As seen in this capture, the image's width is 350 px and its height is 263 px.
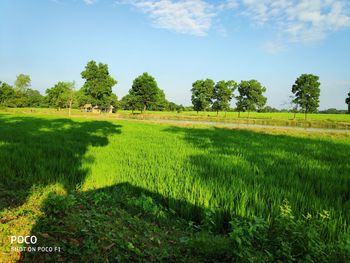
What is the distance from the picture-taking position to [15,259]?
2.53 m

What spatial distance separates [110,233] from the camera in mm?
3119

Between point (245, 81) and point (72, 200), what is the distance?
76.2 metres

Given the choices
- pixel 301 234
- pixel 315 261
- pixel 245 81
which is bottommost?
pixel 315 261

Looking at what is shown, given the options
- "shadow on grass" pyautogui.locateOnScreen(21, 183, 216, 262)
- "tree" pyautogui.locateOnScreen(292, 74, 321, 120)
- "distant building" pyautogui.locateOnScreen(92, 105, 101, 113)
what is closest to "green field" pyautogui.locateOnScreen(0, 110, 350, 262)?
"shadow on grass" pyautogui.locateOnScreen(21, 183, 216, 262)

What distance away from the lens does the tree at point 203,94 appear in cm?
7512

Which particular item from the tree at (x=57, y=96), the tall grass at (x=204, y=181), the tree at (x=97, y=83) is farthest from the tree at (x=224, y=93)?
the tall grass at (x=204, y=181)

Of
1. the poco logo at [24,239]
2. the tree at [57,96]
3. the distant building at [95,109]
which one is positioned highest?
the tree at [57,96]

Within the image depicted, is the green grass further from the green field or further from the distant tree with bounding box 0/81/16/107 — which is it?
the green field

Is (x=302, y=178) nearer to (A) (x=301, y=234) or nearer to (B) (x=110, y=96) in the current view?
(A) (x=301, y=234)

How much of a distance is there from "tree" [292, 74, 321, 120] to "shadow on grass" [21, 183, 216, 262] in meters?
62.8

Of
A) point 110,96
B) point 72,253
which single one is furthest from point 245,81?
point 72,253

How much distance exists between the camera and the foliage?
7269 centimetres

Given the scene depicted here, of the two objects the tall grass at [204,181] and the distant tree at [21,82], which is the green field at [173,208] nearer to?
the tall grass at [204,181]

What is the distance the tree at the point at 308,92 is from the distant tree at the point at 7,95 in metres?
90.2
